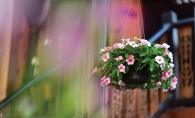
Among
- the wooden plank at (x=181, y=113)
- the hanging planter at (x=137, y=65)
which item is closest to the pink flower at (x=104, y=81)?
the hanging planter at (x=137, y=65)

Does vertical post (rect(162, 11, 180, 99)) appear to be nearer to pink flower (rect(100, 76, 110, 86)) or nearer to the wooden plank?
the wooden plank

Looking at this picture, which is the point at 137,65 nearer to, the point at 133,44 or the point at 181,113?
the point at 133,44

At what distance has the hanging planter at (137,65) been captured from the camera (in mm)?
3047

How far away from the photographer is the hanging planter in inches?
120

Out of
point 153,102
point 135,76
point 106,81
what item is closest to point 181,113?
point 153,102

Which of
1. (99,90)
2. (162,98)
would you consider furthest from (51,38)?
(99,90)

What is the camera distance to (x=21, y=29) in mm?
5387

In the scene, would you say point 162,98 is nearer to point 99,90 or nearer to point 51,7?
point 51,7

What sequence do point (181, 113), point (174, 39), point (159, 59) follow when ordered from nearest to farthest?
1. point (159, 59)
2. point (181, 113)
3. point (174, 39)

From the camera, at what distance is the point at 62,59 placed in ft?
16.7

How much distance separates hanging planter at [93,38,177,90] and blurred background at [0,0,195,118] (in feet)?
4.17

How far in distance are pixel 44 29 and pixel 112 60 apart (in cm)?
255

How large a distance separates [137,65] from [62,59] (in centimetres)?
212

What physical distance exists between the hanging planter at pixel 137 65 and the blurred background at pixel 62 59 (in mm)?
1271
